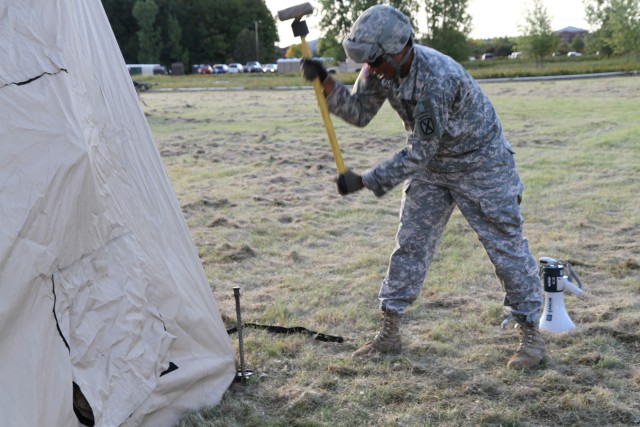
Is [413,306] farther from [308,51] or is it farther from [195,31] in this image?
[195,31]

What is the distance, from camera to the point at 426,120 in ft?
11.7

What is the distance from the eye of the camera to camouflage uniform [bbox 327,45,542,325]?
3654 millimetres

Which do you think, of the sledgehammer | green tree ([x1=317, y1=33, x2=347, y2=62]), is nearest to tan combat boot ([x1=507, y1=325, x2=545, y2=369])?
the sledgehammer

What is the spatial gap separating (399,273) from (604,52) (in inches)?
2430

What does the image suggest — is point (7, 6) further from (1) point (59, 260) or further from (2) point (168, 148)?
(2) point (168, 148)

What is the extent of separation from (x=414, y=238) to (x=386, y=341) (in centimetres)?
60

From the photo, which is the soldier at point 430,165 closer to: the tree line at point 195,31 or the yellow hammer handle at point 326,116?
the yellow hammer handle at point 326,116

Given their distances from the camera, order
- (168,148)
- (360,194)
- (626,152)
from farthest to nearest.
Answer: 1. (168,148)
2. (626,152)
3. (360,194)

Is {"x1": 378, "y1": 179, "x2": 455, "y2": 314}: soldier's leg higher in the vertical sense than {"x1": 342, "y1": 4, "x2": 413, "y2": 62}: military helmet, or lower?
lower

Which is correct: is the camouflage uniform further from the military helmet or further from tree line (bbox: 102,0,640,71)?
tree line (bbox: 102,0,640,71)

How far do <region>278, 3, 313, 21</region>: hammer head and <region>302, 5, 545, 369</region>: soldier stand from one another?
261 millimetres

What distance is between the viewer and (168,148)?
45.8 ft

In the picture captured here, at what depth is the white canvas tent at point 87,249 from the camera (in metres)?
2.61

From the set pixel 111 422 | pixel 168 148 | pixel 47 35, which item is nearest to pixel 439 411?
pixel 111 422
